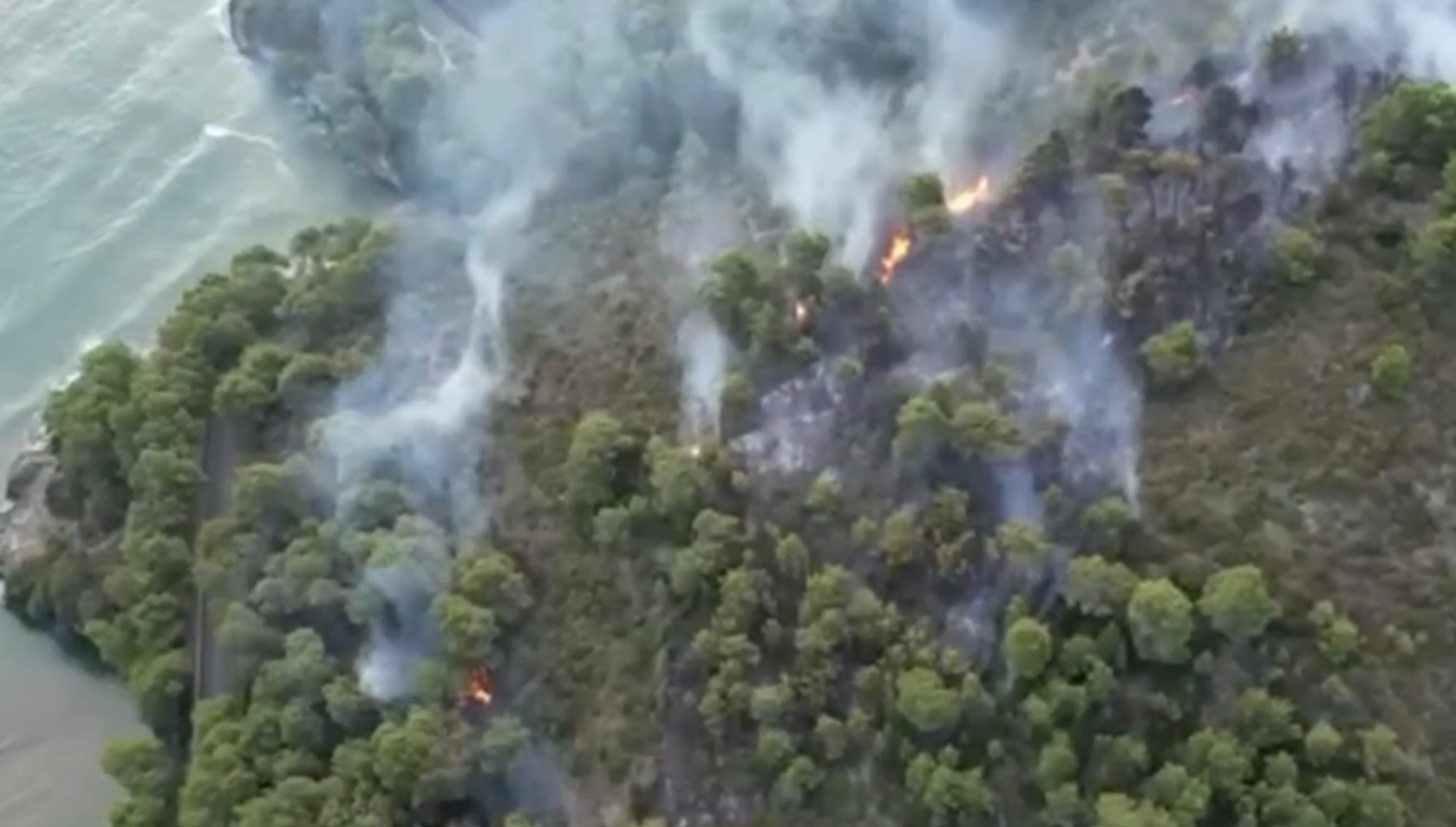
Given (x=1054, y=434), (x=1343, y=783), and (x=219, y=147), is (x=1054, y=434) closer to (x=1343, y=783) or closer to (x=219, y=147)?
(x=1343, y=783)

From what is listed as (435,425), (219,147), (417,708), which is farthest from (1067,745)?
(219,147)

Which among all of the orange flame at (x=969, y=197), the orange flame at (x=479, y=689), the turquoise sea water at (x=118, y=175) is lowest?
the orange flame at (x=479, y=689)

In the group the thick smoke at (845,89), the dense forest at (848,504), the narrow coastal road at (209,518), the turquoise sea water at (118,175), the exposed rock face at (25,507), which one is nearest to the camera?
the dense forest at (848,504)

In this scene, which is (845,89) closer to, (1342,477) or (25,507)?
(1342,477)

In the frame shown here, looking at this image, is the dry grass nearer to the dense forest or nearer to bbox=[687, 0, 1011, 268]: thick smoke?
the dense forest

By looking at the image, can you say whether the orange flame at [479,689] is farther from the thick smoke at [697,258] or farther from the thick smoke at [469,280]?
Answer: the thick smoke at [697,258]

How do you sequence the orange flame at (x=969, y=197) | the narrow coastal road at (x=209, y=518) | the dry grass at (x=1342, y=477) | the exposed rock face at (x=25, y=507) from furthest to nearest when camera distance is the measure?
the exposed rock face at (x=25, y=507) < the narrow coastal road at (x=209, y=518) < the orange flame at (x=969, y=197) < the dry grass at (x=1342, y=477)

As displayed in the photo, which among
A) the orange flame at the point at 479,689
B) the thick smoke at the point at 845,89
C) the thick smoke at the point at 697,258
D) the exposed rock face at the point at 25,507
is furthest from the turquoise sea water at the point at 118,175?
the orange flame at the point at 479,689
